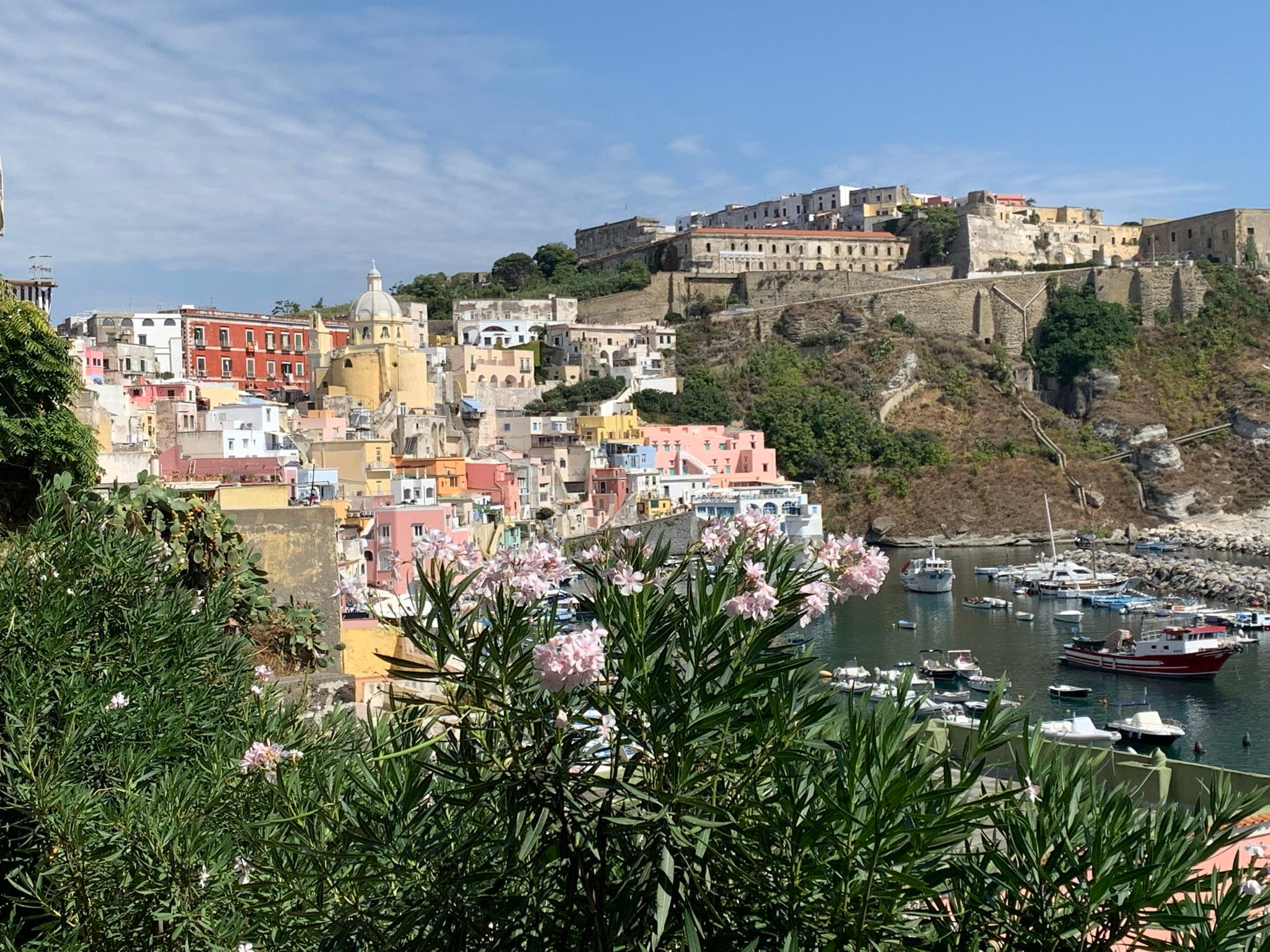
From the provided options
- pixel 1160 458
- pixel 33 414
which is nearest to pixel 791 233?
pixel 1160 458

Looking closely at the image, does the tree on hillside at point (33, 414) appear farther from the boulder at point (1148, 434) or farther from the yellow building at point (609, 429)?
the boulder at point (1148, 434)

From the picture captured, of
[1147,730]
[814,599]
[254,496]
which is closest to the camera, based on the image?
[814,599]

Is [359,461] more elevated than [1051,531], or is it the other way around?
[359,461]

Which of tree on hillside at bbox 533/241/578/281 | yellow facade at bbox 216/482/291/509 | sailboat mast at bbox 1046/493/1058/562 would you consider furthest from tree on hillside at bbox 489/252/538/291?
yellow facade at bbox 216/482/291/509

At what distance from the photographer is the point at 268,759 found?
133 inches

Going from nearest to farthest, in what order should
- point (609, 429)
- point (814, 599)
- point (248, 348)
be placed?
point (814, 599), point (609, 429), point (248, 348)

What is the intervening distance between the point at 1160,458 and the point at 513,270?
29052 mm

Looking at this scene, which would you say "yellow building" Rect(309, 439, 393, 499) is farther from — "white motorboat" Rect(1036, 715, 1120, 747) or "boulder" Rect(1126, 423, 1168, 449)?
"boulder" Rect(1126, 423, 1168, 449)

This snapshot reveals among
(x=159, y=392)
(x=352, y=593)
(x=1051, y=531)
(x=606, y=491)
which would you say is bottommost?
(x=1051, y=531)

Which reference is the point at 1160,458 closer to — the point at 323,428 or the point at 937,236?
the point at 937,236

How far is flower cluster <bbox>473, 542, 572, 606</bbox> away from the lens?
8.64ft

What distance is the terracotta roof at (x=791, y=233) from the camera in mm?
54438

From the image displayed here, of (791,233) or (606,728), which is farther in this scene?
(791,233)

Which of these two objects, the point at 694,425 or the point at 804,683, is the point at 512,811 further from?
the point at 694,425
